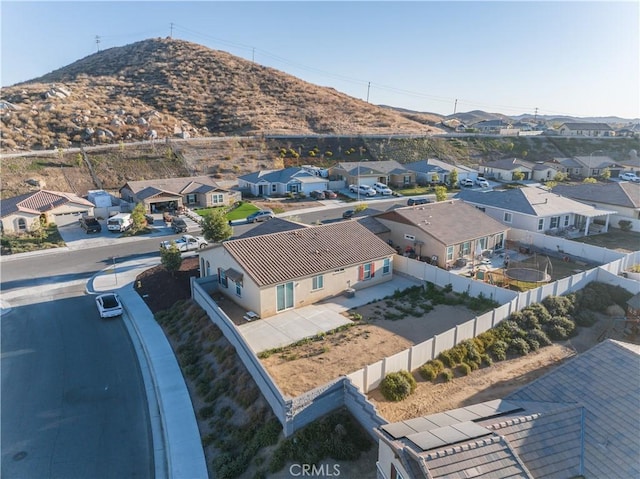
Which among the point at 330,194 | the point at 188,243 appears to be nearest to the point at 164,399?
the point at 188,243

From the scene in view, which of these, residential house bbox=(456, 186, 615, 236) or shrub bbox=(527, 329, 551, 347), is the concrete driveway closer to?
shrub bbox=(527, 329, 551, 347)

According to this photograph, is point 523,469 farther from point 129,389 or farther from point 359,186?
point 359,186

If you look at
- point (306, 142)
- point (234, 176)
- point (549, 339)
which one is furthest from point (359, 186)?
point (549, 339)

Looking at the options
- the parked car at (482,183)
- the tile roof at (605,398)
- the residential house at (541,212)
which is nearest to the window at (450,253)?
the residential house at (541,212)

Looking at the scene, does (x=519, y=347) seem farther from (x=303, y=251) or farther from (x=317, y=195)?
(x=317, y=195)

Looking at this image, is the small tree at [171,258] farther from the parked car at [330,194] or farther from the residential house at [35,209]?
the parked car at [330,194]
